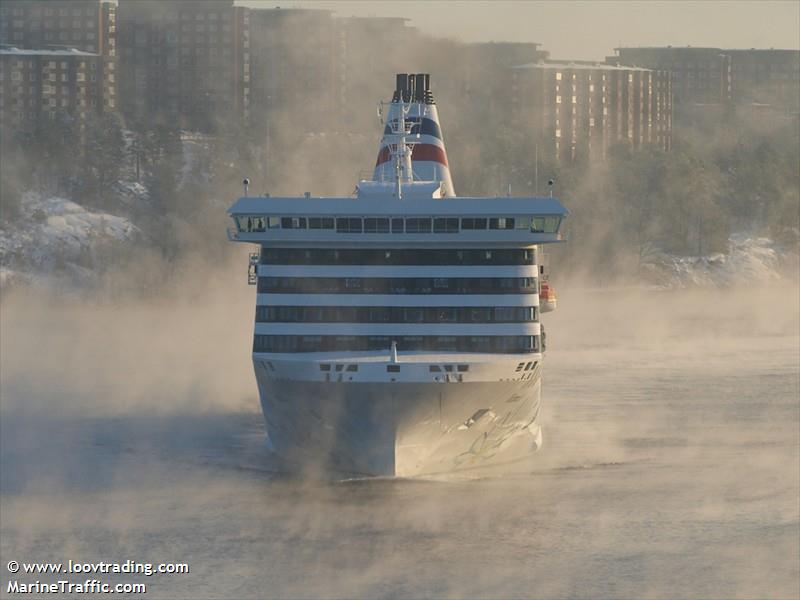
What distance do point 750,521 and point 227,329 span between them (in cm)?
5983

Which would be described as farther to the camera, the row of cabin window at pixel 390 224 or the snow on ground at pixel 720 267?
the snow on ground at pixel 720 267

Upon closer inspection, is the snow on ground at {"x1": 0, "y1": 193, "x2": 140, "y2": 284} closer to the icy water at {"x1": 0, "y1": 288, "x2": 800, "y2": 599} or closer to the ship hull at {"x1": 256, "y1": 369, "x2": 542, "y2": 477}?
the icy water at {"x1": 0, "y1": 288, "x2": 800, "y2": 599}

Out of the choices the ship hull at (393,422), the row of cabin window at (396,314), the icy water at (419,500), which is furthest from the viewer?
the row of cabin window at (396,314)

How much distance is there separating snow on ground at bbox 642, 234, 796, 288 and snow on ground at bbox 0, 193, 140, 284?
38.9 meters

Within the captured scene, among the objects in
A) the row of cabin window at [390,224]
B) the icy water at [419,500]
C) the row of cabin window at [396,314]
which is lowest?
the icy water at [419,500]

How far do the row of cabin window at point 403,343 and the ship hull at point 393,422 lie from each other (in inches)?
39.8

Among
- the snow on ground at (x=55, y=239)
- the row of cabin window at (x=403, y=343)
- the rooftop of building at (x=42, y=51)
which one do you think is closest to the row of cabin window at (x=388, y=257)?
the row of cabin window at (x=403, y=343)

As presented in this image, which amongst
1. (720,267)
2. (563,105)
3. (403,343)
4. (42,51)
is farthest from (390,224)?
(563,105)

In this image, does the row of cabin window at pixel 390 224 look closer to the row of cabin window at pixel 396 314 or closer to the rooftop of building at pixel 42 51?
the row of cabin window at pixel 396 314

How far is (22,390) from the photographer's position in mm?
87500

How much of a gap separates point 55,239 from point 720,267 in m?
51.4

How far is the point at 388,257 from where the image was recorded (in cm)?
6425

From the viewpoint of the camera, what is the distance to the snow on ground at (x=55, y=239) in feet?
459

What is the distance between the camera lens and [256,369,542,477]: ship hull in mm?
62594
